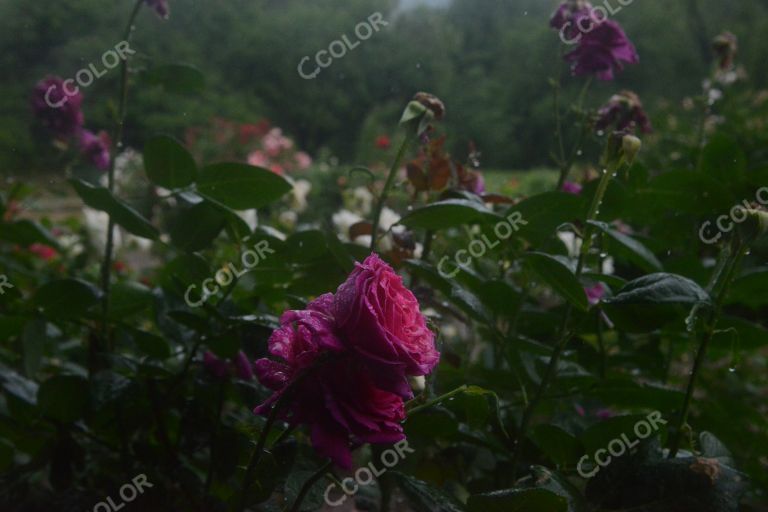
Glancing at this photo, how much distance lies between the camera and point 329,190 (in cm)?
350

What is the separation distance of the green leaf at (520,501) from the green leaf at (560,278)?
0.39ft

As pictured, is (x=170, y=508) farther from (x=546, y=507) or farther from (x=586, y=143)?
(x=586, y=143)

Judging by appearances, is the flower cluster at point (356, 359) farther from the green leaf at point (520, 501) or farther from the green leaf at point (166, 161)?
the green leaf at point (166, 161)

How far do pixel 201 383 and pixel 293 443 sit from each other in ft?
0.58

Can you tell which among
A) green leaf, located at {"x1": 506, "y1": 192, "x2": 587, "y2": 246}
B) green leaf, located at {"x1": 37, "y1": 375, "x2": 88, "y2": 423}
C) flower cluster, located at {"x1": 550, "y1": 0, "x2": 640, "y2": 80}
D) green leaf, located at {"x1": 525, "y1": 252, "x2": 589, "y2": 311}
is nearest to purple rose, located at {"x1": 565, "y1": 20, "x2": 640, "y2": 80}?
flower cluster, located at {"x1": 550, "y1": 0, "x2": 640, "y2": 80}

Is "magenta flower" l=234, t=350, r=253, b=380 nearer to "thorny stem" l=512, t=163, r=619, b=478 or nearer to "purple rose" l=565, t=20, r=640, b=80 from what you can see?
"thorny stem" l=512, t=163, r=619, b=478

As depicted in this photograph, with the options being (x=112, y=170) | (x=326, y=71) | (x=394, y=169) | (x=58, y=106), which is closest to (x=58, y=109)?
(x=58, y=106)

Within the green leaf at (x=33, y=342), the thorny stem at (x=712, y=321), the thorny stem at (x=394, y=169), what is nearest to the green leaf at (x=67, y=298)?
the green leaf at (x=33, y=342)

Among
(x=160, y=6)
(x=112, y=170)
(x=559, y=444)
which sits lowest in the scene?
(x=559, y=444)

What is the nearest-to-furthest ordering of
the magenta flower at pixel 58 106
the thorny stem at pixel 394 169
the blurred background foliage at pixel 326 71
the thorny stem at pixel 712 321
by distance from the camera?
the thorny stem at pixel 712 321 → the thorny stem at pixel 394 169 → the magenta flower at pixel 58 106 → the blurred background foliage at pixel 326 71

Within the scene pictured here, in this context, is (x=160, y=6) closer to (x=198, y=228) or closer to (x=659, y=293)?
(x=198, y=228)

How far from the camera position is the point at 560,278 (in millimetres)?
420

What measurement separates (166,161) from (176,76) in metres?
0.14

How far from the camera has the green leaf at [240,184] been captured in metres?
0.54
